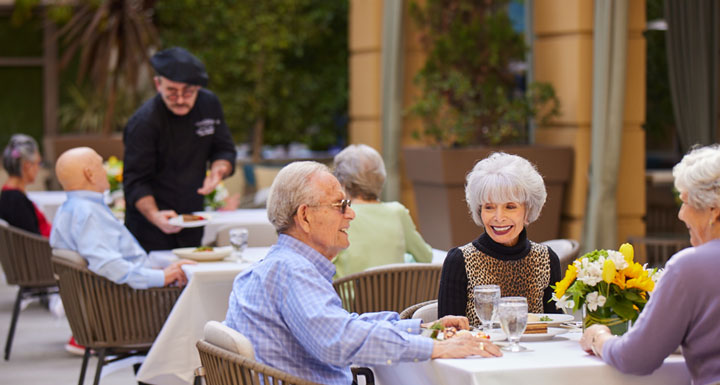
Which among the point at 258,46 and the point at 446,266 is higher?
the point at 258,46

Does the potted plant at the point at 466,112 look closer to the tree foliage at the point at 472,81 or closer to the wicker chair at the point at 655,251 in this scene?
the tree foliage at the point at 472,81

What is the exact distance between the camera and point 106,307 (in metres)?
4.49

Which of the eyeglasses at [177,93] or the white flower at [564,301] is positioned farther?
the eyeglasses at [177,93]

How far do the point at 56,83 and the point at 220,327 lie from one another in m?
14.7

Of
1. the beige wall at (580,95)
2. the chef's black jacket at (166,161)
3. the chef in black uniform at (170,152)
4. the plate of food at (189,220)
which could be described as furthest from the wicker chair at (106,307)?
the beige wall at (580,95)

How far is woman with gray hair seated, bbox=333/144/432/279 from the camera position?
4.38 m

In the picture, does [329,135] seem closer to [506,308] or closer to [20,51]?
[20,51]

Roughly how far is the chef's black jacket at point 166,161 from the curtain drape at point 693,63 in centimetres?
409

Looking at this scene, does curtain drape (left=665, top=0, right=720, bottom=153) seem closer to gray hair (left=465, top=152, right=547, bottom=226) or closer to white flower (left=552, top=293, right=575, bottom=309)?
gray hair (left=465, top=152, right=547, bottom=226)

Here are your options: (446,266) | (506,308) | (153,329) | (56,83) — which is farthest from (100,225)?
(56,83)

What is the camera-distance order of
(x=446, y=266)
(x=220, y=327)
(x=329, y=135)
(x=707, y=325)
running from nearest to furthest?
(x=707, y=325), (x=220, y=327), (x=446, y=266), (x=329, y=135)

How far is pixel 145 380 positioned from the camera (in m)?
4.45

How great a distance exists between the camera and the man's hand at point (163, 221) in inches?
197

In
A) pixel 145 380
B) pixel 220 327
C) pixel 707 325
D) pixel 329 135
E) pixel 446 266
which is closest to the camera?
pixel 707 325
